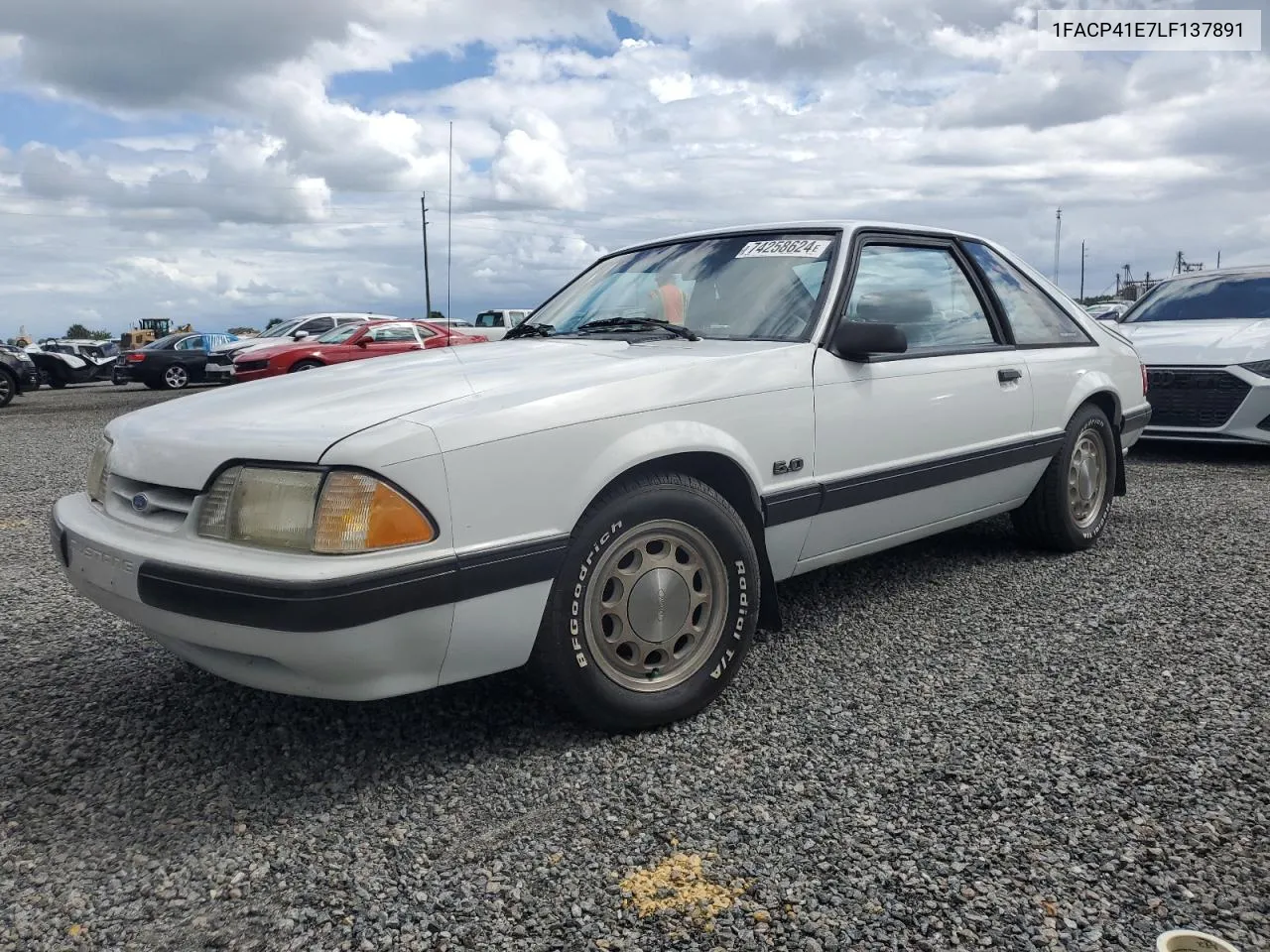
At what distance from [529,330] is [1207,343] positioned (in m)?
5.47

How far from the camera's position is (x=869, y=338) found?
3092mm

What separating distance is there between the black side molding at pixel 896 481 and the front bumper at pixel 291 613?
113cm

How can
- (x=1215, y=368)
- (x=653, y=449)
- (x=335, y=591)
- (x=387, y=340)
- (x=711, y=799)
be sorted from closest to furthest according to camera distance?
(x=335, y=591)
(x=711, y=799)
(x=653, y=449)
(x=1215, y=368)
(x=387, y=340)

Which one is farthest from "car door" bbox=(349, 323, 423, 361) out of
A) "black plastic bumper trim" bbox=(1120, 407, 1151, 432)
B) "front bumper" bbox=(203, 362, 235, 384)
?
"black plastic bumper trim" bbox=(1120, 407, 1151, 432)

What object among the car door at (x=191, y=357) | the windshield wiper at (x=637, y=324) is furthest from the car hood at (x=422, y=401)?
the car door at (x=191, y=357)

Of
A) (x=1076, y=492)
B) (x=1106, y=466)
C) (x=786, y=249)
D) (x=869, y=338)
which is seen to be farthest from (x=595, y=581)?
(x=1106, y=466)

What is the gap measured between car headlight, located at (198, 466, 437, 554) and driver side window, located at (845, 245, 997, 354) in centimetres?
180

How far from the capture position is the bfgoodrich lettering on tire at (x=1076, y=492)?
14.1 feet

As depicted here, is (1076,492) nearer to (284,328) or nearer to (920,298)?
(920,298)

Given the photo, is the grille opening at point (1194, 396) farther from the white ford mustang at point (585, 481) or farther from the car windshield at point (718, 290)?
the car windshield at point (718, 290)

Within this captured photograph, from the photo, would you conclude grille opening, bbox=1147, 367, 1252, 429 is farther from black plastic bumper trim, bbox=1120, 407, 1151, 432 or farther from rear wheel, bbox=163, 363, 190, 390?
rear wheel, bbox=163, 363, 190, 390

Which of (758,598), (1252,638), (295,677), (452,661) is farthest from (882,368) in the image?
(295,677)

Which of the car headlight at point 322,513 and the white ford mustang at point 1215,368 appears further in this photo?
the white ford mustang at point 1215,368

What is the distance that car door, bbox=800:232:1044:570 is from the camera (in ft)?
10.5
